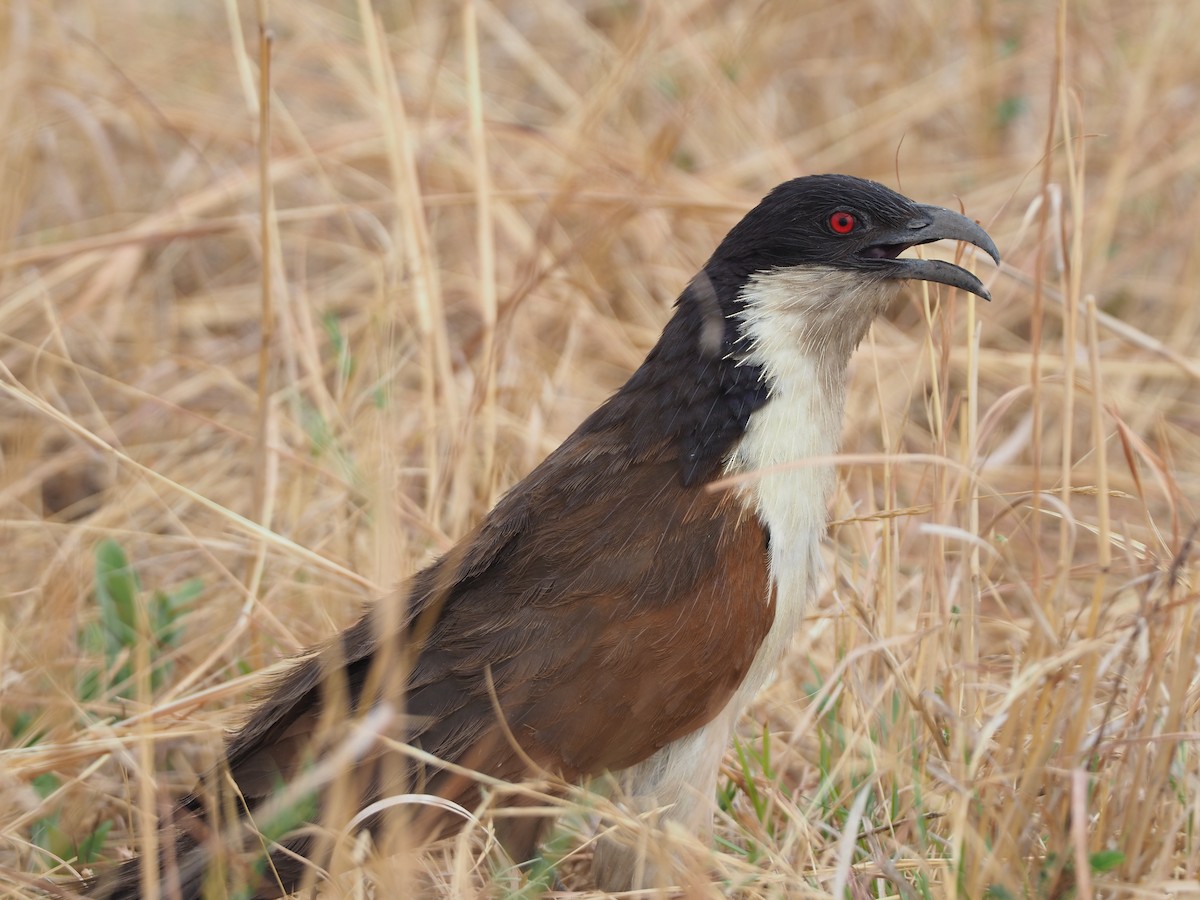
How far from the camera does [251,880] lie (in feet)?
6.91

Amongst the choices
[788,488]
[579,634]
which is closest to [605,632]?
[579,634]

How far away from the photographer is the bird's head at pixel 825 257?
2.44m

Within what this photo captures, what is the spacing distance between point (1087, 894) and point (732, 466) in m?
0.90

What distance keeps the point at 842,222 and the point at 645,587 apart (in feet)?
2.44

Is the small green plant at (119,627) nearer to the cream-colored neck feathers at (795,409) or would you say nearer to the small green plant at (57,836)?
the small green plant at (57,836)

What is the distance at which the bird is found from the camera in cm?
220

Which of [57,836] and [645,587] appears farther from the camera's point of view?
[57,836]

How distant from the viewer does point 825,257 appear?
8.07 feet

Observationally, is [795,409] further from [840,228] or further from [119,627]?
[119,627]

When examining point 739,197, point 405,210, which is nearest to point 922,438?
point 739,197

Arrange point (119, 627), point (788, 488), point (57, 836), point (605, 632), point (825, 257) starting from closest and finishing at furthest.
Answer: point (605, 632)
point (788, 488)
point (825, 257)
point (57, 836)
point (119, 627)

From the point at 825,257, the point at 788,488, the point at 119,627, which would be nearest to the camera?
the point at 788,488

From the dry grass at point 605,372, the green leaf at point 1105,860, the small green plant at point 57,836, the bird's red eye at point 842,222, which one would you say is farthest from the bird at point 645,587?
the green leaf at point 1105,860

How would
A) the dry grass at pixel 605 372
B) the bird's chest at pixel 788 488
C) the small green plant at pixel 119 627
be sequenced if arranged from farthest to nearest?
the small green plant at pixel 119 627 < the bird's chest at pixel 788 488 < the dry grass at pixel 605 372
